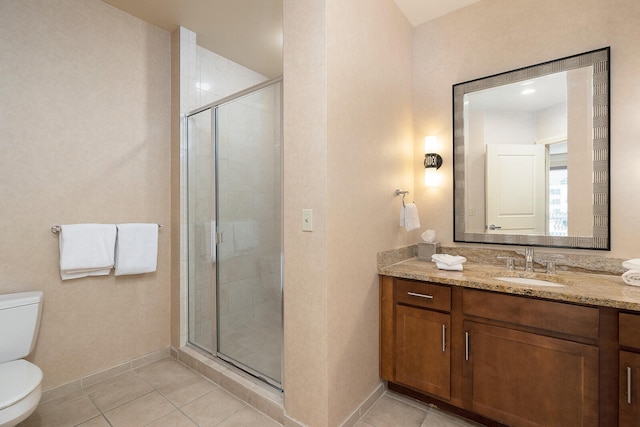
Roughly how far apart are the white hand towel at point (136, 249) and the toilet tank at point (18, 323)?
50 centimetres

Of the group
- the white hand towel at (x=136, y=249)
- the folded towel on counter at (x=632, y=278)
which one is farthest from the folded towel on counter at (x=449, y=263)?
the white hand towel at (x=136, y=249)

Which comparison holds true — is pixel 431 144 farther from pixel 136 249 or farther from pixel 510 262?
pixel 136 249

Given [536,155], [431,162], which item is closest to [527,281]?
[536,155]

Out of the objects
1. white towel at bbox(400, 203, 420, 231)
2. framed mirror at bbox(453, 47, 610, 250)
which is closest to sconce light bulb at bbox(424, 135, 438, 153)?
framed mirror at bbox(453, 47, 610, 250)

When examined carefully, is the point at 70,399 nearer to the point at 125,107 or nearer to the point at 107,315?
the point at 107,315

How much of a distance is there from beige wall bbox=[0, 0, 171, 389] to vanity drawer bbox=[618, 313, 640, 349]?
289 cm

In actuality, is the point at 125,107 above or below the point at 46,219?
above

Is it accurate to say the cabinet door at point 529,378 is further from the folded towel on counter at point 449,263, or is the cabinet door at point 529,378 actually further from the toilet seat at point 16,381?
the toilet seat at point 16,381

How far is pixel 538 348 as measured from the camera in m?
1.44

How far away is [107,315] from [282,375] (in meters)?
1.42

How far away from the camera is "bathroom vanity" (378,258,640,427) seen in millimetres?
1288

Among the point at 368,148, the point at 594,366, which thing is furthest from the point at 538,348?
the point at 368,148

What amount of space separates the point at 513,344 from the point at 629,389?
42 cm

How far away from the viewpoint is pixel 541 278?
1.75 m
